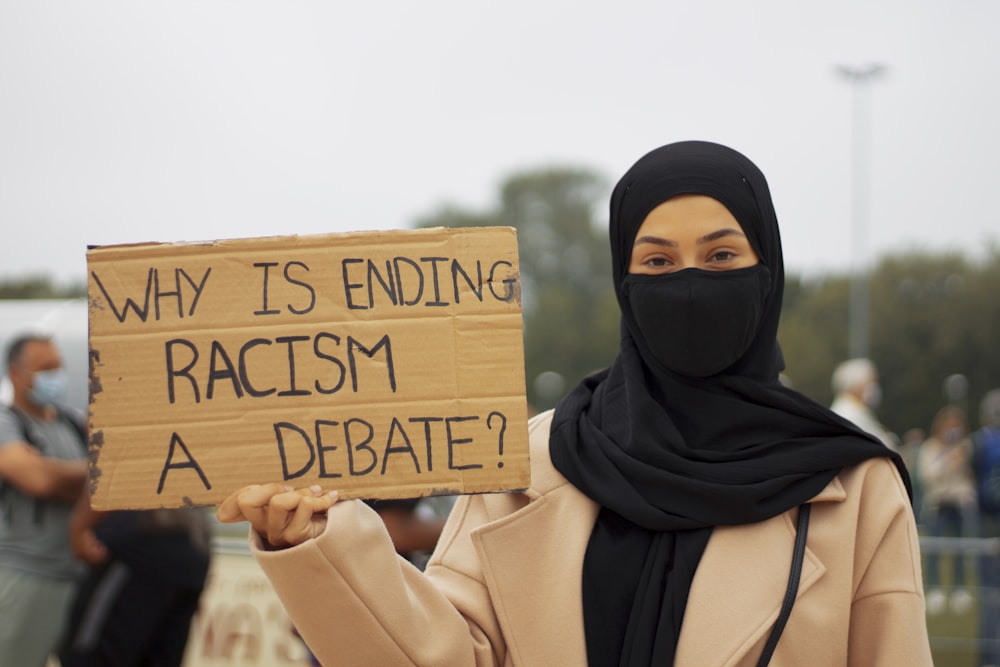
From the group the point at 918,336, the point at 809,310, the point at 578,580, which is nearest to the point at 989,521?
the point at 578,580

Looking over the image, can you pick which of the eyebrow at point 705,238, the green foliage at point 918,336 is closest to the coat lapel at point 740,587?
the eyebrow at point 705,238

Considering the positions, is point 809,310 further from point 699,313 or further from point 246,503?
point 246,503

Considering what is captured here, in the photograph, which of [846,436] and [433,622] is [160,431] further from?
[846,436]

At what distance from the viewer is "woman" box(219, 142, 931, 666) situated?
2.05 m

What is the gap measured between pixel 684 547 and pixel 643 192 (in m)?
0.70

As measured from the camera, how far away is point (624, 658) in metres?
2.14

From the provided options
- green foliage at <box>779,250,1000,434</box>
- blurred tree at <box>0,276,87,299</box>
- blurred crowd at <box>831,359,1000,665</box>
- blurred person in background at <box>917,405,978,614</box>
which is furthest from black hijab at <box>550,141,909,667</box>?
blurred tree at <box>0,276,87,299</box>

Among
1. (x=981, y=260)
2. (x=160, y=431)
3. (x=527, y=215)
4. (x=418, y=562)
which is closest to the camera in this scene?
(x=160, y=431)

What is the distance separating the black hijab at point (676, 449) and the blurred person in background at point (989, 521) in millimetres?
7429

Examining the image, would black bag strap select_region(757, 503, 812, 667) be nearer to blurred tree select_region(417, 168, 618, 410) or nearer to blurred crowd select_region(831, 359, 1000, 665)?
blurred crowd select_region(831, 359, 1000, 665)

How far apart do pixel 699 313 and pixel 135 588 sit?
4220 millimetres

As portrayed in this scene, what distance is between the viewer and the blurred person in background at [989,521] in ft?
29.1

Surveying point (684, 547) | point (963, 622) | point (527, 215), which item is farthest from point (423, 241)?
point (527, 215)

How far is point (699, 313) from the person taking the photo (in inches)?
87.0
